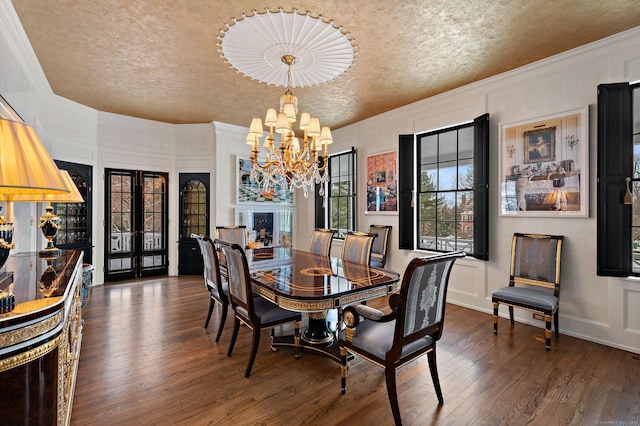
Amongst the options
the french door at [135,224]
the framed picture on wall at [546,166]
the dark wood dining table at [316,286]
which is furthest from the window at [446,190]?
the french door at [135,224]

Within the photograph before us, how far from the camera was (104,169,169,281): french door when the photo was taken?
5703 mm

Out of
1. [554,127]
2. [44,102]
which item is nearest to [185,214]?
[44,102]

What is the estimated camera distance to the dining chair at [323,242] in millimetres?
4234

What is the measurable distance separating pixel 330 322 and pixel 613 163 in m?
3.28

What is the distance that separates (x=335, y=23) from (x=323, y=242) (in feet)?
8.55

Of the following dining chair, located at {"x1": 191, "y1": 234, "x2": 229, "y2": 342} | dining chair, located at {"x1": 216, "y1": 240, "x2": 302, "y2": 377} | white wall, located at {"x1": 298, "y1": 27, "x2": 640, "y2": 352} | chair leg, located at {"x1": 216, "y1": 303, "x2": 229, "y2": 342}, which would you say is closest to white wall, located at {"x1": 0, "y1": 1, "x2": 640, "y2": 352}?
white wall, located at {"x1": 298, "y1": 27, "x2": 640, "y2": 352}

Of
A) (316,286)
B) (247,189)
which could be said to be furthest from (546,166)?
(247,189)

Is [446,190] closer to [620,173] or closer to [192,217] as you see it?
[620,173]

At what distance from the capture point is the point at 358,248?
3.73m

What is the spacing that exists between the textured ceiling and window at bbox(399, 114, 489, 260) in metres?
0.71

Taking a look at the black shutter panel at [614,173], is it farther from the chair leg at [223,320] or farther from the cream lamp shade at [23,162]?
the cream lamp shade at [23,162]

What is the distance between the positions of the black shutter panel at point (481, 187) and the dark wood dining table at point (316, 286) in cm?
175

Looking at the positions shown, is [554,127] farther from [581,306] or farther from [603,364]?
[603,364]

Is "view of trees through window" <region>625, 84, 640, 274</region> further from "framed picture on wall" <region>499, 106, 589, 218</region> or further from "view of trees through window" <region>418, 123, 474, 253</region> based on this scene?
"view of trees through window" <region>418, 123, 474, 253</region>
